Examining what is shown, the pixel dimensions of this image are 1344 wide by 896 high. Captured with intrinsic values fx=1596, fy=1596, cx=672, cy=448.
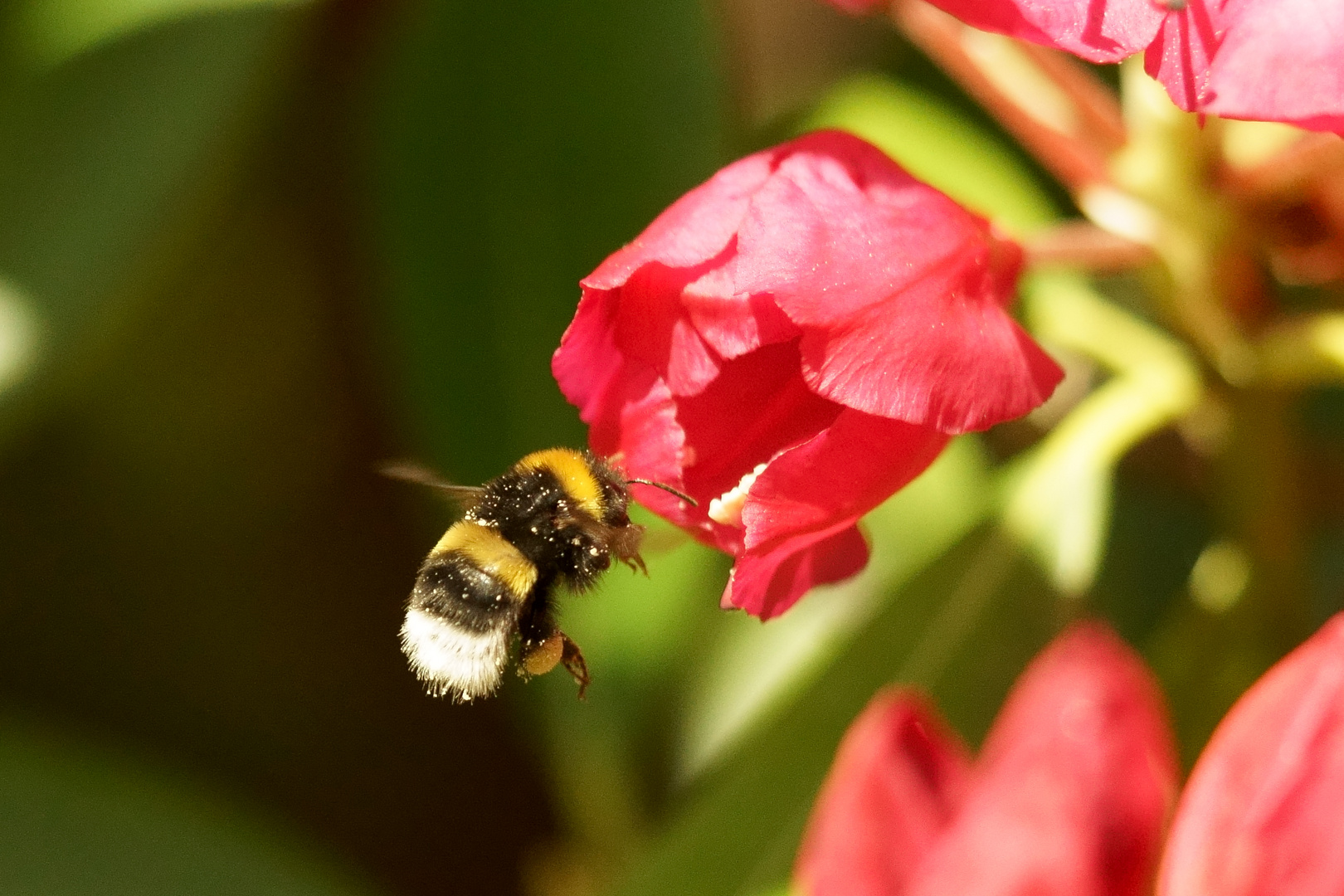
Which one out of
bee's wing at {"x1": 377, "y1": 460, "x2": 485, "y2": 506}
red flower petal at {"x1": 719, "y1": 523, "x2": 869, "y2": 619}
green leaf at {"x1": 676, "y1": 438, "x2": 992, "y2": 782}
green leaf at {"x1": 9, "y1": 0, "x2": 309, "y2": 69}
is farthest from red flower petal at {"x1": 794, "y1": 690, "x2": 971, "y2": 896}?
green leaf at {"x1": 9, "y1": 0, "x2": 309, "y2": 69}

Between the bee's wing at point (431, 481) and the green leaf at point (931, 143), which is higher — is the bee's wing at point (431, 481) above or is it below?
above

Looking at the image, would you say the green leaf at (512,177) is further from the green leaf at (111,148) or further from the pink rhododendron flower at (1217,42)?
the pink rhododendron flower at (1217,42)

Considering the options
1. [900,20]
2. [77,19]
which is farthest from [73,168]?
[900,20]

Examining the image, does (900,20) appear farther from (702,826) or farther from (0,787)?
(0,787)

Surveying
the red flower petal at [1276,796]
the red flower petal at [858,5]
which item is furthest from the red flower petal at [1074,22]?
the red flower petal at [1276,796]

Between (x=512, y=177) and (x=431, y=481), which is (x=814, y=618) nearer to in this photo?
(x=512, y=177)

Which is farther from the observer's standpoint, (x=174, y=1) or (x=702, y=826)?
(x=174, y=1)
